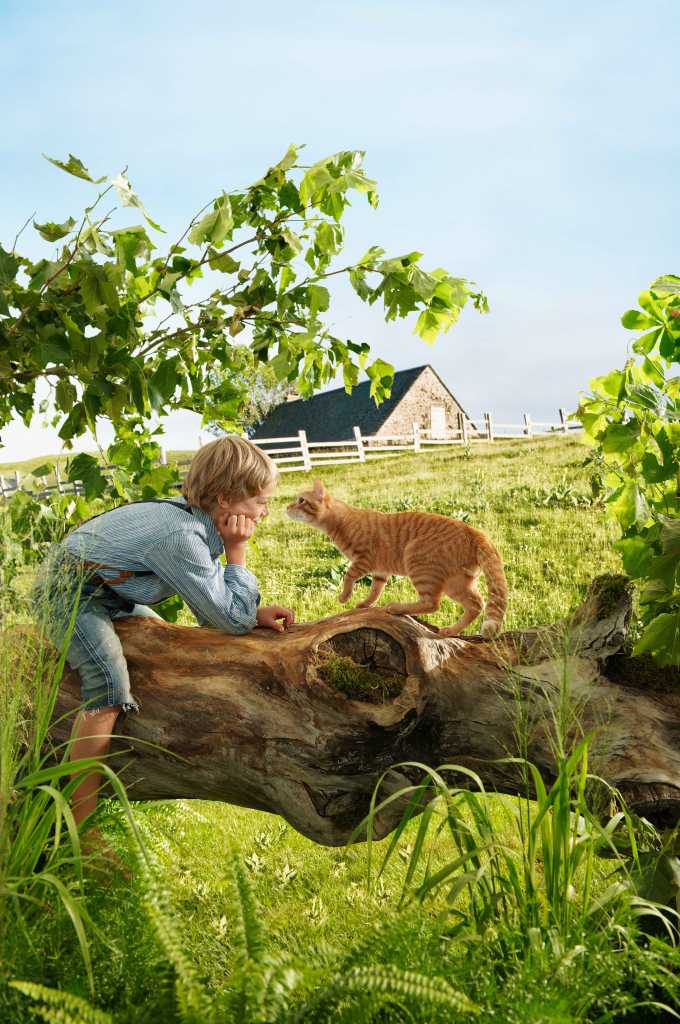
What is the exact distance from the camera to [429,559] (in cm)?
414

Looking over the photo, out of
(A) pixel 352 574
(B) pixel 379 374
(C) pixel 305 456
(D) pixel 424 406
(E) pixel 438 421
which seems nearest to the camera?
(B) pixel 379 374

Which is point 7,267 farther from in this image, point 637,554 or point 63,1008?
point 637,554

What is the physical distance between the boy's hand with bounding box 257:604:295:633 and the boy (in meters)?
0.01

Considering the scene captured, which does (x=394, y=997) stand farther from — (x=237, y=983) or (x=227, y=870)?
(x=227, y=870)

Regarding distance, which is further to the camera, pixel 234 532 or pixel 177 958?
pixel 234 532

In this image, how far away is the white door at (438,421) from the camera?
1449 inches

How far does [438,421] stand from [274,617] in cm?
3470

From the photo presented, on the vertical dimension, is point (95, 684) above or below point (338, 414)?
below

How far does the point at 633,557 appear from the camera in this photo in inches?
149

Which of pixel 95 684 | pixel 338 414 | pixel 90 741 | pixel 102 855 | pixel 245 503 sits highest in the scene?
pixel 338 414

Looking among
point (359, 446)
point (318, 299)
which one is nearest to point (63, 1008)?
point (318, 299)

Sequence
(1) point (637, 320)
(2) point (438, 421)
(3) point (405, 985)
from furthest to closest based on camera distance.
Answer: (2) point (438, 421), (1) point (637, 320), (3) point (405, 985)

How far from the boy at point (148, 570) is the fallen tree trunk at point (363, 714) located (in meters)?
0.17

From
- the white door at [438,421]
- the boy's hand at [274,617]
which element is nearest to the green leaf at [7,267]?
the boy's hand at [274,617]
